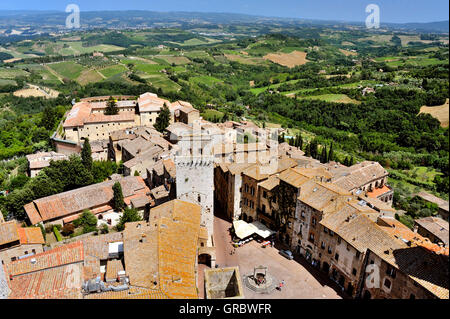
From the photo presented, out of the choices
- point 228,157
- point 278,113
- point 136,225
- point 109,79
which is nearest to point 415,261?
point 136,225

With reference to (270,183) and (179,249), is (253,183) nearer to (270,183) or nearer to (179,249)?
(270,183)

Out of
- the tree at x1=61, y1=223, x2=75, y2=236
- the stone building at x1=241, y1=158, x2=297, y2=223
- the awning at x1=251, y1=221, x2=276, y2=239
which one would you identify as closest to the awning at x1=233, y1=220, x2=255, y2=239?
the awning at x1=251, y1=221, x2=276, y2=239

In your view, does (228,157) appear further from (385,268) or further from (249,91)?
(249,91)

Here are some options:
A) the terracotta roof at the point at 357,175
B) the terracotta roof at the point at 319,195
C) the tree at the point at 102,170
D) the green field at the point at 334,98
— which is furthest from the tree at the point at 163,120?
the green field at the point at 334,98

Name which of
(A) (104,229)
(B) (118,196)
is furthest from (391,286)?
(B) (118,196)

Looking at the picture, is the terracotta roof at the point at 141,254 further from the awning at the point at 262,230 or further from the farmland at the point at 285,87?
the farmland at the point at 285,87

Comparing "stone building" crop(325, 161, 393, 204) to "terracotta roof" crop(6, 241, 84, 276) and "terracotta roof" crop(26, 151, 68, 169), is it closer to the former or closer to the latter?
"terracotta roof" crop(6, 241, 84, 276)

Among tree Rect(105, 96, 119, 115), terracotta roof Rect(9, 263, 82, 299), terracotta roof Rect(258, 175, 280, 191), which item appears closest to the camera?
terracotta roof Rect(9, 263, 82, 299)
